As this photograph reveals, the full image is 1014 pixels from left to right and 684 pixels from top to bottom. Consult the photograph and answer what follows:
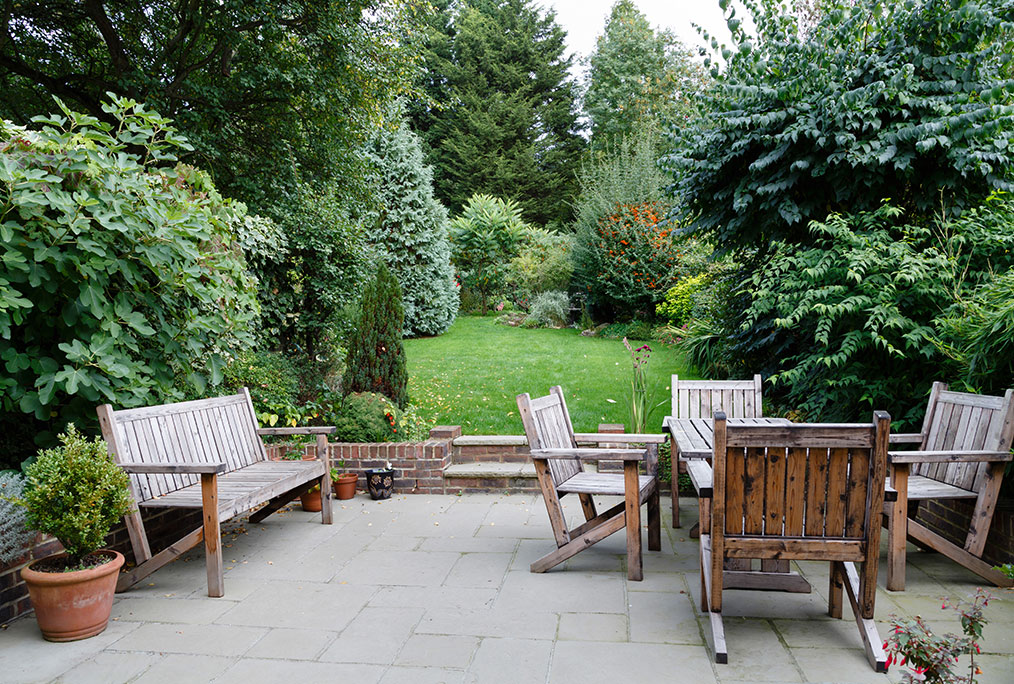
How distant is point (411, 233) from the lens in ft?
48.7

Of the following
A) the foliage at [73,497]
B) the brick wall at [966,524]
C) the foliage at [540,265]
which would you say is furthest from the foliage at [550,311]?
the foliage at [73,497]

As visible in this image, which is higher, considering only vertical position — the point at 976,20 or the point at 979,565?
the point at 976,20

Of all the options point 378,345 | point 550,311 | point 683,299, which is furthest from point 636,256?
point 378,345

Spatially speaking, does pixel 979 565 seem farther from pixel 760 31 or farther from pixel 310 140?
pixel 310 140

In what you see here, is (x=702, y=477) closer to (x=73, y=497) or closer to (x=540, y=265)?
(x=73, y=497)

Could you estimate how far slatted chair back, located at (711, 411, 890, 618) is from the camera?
2.84 metres

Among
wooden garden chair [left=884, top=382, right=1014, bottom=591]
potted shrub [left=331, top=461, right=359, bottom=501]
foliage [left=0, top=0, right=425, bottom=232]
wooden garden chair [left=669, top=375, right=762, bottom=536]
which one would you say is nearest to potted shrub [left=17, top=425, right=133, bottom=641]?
potted shrub [left=331, top=461, right=359, bottom=501]

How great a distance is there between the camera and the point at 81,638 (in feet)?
10.5

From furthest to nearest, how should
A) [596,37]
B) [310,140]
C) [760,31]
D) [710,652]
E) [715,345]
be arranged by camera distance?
1. [596,37]
2. [310,140]
3. [715,345]
4. [760,31]
5. [710,652]

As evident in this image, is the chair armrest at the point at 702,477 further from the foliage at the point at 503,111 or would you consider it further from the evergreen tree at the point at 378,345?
the foliage at the point at 503,111

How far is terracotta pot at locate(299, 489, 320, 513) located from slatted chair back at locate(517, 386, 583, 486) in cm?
220

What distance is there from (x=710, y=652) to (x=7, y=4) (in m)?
9.01

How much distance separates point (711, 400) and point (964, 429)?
5.72 feet

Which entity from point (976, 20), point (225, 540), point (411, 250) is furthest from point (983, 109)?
point (411, 250)
